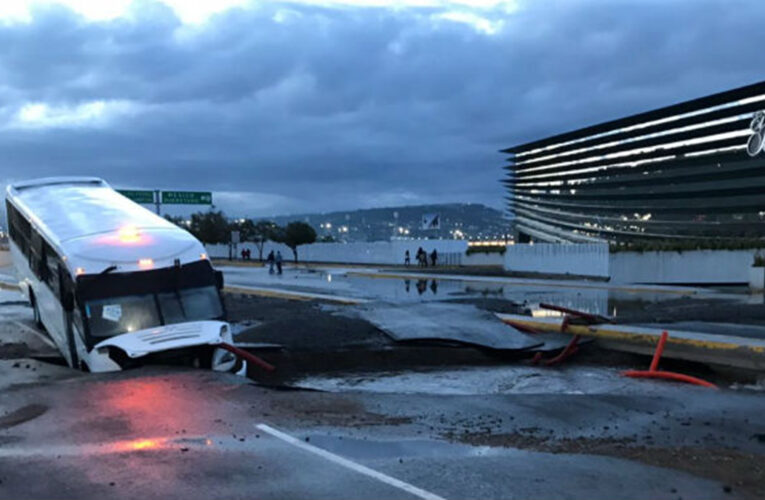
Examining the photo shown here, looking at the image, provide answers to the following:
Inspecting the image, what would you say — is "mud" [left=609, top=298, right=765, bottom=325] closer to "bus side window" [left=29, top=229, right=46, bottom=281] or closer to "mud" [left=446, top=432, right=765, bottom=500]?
"mud" [left=446, top=432, right=765, bottom=500]

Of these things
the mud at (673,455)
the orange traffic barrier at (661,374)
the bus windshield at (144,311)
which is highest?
the bus windshield at (144,311)

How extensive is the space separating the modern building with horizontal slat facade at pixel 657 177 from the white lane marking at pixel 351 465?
2849 inches

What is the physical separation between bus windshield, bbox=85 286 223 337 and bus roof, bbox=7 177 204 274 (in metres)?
0.61

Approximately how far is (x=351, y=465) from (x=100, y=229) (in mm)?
9200

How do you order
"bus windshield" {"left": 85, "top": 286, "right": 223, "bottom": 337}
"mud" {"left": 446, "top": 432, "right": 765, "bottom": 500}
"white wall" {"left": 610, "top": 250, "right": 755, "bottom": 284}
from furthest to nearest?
"white wall" {"left": 610, "top": 250, "right": 755, "bottom": 284}
"bus windshield" {"left": 85, "top": 286, "right": 223, "bottom": 337}
"mud" {"left": 446, "top": 432, "right": 765, "bottom": 500}

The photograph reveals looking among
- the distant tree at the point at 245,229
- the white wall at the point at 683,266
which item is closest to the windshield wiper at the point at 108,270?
the white wall at the point at 683,266

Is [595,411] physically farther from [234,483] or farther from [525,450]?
[234,483]

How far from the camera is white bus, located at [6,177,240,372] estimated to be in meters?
11.0

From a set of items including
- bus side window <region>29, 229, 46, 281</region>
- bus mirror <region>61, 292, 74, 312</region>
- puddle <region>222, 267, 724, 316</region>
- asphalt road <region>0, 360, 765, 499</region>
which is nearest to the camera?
asphalt road <region>0, 360, 765, 499</region>

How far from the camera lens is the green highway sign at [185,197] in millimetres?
55750

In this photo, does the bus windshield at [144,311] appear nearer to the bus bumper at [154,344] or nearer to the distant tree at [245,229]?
the bus bumper at [154,344]

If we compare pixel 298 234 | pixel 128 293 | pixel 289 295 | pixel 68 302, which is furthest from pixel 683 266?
pixel 298 234

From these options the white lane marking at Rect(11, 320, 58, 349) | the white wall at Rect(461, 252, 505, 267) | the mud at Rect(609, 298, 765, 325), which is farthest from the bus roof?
the white wall at Rect(461, 252, 505, 267)

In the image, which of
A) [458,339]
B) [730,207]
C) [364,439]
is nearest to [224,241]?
[730,207]
